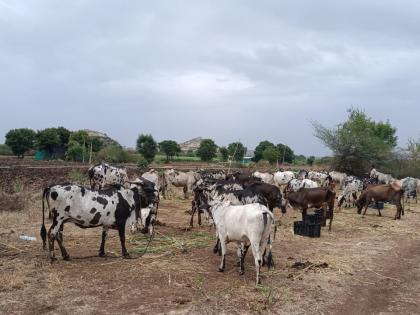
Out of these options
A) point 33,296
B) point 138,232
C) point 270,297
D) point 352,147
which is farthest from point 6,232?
point 352,147

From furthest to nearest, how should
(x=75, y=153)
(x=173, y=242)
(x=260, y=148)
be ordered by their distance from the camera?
1. (x=260, y=148)
2. (x=75, y=153)
3. (x=173, y=242)

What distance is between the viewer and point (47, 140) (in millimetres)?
59312

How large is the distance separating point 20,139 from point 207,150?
89.1 ft

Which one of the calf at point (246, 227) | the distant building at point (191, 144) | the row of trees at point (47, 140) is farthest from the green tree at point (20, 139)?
the calf at point (246, 227)

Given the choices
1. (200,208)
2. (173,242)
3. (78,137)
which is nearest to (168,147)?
(78,137)

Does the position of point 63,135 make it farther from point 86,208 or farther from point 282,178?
point 86,208

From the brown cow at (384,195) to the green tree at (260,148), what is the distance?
177 ft

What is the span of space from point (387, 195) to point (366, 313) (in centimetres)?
1389

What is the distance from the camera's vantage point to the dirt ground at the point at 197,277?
25.6 ft

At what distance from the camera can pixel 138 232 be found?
45.6ft

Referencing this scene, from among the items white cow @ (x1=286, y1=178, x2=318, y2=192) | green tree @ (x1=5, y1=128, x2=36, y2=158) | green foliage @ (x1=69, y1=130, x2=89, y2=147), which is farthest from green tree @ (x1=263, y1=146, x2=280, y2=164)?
white cow @ (x1=286, y1=178, x2=318, y2=192)

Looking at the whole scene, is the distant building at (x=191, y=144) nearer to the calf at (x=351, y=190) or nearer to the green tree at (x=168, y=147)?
the green tree at (x=168, y=147)

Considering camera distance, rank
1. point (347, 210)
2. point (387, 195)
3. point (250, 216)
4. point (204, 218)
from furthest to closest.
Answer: point (347, 210)
point (387, 195)
point (204, 218)
point (250, 216)

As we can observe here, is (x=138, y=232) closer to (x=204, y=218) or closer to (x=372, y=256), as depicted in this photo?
(x=204, y=218)
